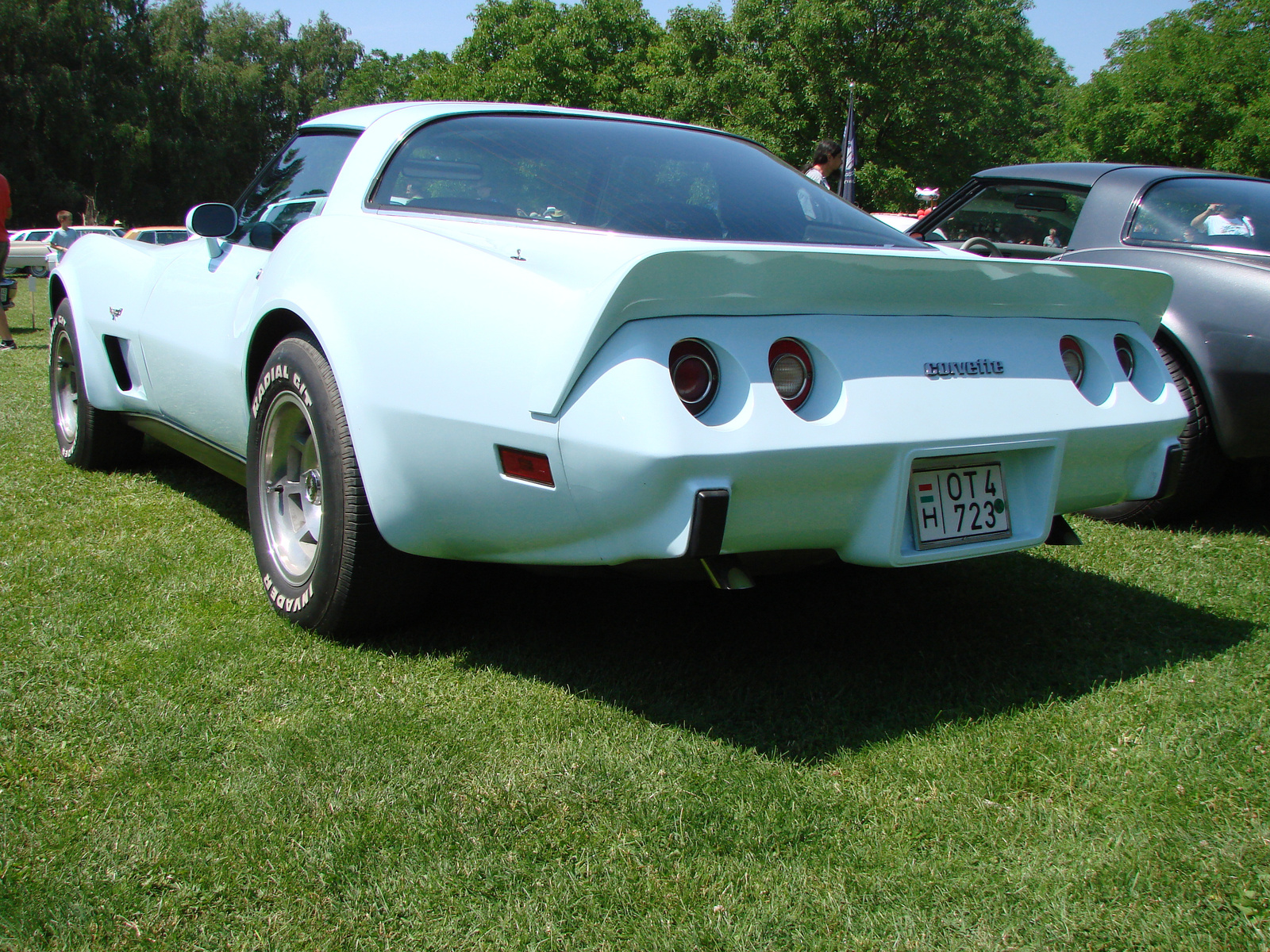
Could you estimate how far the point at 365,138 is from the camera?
9.94 ft

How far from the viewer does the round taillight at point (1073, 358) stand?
267cm

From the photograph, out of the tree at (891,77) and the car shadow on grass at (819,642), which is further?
the tree at (891,77)

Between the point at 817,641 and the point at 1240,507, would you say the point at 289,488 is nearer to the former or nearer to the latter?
the point at 817,641

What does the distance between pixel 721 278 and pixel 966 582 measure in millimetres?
1816

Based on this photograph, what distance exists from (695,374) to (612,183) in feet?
2.69

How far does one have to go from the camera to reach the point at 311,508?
9.48 ft

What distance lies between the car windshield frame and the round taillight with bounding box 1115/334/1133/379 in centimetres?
171

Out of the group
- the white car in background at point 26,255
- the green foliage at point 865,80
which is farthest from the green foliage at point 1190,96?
the white car in background at point 26,255

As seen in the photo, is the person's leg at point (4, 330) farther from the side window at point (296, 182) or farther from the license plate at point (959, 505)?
the license plate at point (959, 505)

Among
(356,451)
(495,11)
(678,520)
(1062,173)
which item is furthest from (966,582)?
(495,11)

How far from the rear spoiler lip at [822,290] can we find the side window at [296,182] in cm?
138

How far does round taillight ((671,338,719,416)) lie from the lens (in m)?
2.04

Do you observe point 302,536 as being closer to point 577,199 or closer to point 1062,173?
point 577,199

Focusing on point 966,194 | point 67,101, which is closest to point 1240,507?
point 966,194
